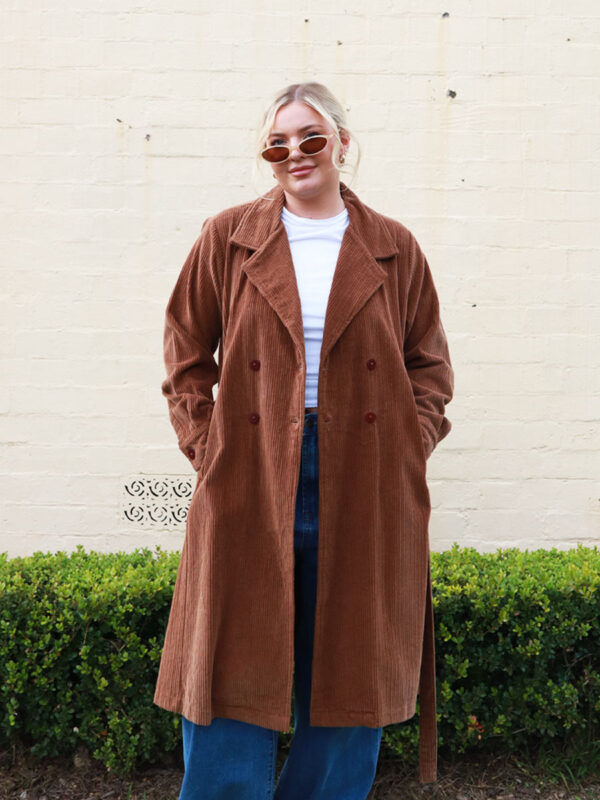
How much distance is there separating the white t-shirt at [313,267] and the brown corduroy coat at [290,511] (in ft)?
0.14

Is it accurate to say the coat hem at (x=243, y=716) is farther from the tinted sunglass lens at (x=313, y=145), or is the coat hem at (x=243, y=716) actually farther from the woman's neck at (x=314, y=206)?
the tinted sunglass lens at (x=313, y=145)

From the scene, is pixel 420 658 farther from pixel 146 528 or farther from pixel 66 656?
pixel 146 528

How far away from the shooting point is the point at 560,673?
352 centimetres

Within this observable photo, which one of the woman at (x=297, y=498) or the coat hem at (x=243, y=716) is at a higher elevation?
the woman at (x=297, y=498)

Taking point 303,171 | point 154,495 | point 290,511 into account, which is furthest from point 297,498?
point 154,495

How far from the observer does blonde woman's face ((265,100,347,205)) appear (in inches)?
96.7

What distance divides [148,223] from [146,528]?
4.85 feet

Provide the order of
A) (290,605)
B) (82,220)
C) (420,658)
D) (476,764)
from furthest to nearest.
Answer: (82,220) < (476,764) < (420,658) < (290,605)

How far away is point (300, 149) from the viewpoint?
8.03 ft

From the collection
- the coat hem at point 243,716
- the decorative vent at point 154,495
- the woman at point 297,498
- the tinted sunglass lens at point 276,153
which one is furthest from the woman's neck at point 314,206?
the decorative vent at point 154,495

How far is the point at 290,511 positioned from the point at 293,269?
66 cm

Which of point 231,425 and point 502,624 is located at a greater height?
point 231,425

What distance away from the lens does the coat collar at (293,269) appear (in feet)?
7.84

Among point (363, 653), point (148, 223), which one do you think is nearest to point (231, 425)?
point (363, 653)
